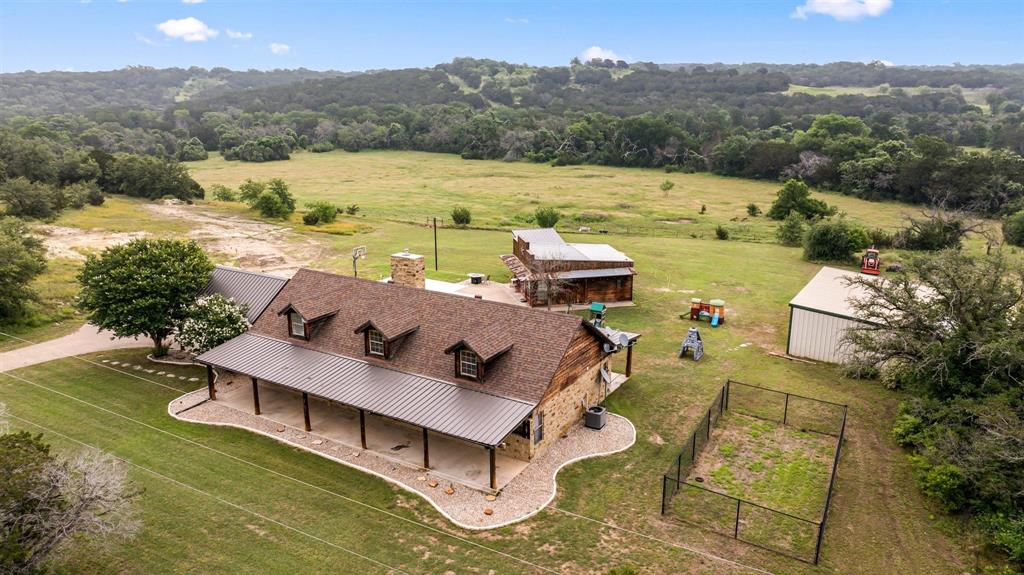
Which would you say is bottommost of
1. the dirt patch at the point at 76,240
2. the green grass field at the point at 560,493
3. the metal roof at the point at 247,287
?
the green grass field at the point at 560,493

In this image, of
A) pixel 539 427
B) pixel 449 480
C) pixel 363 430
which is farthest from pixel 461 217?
pixel 449 480

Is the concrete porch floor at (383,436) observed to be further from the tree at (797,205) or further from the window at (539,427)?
the tree at (797,205)

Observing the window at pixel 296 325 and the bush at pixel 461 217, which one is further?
the bush at pixel 461 217

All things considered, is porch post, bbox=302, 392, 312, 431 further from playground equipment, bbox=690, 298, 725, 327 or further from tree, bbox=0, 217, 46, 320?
playground equipment, bbox=690, 298, 725, 327

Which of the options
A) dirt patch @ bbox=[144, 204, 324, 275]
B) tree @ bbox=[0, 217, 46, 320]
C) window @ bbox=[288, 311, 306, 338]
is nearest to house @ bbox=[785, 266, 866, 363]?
window @ bbox=[288, 311, 306, 338]

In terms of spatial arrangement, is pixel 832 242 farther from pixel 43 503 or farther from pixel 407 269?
pixel 43 503

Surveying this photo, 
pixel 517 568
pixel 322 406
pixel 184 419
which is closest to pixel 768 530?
pixel 517 568

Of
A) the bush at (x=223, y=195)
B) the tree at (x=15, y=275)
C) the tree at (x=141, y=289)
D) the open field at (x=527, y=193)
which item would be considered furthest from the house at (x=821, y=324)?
the bush at (x=223, y=195)
